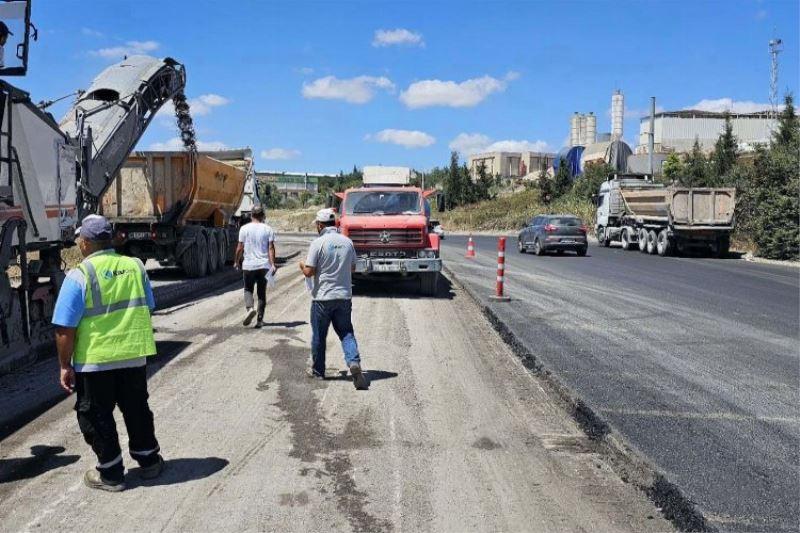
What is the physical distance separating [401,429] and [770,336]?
289 inches

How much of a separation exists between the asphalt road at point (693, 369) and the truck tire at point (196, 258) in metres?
6.57

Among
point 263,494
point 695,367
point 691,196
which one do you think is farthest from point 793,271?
point 263,494

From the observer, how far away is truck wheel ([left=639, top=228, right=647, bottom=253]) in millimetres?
32594

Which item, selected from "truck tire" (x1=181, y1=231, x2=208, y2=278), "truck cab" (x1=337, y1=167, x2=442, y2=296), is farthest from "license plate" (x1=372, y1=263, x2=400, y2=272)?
"truck tire" (x1=181, y1=231, x2=208, y2=278)

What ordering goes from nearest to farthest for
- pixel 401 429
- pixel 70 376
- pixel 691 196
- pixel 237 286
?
pixel 70 376 < pixel 401 429 < pixel 237 286 < pixel 691 196

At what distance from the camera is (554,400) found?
23.4 ft

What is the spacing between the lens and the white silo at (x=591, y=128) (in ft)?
367

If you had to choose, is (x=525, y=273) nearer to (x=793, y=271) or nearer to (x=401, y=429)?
(x=793, y=271)

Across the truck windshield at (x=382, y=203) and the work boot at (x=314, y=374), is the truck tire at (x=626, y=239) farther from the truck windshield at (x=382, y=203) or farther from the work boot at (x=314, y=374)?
the work boot at (x=314, y=374)

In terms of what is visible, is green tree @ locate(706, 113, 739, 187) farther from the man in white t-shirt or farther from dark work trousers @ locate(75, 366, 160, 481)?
dark work trousers @ locate(75, 366, 160, 481)

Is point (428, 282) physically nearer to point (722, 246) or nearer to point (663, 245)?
point (663, 245)

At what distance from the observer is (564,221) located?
29.5m

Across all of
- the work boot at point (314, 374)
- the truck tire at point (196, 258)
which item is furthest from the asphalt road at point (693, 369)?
the truck tire at point (196, 258)

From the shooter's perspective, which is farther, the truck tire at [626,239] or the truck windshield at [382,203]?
the truck tire at [626,239]
